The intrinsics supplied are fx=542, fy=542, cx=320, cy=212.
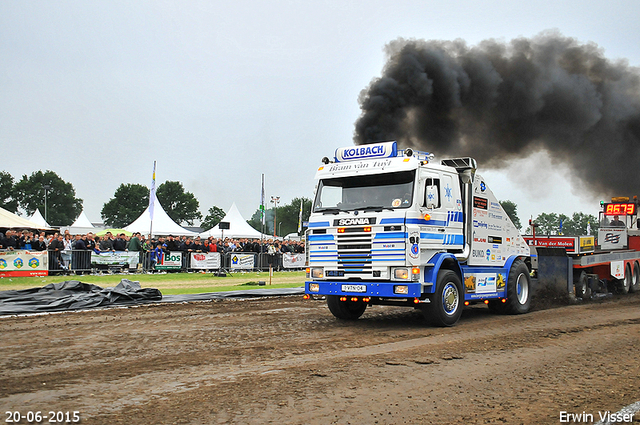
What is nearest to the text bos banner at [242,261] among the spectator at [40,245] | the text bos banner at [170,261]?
the text bos banner at [170,261]

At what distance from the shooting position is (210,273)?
90.3 feet

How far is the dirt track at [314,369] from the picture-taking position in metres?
5.09

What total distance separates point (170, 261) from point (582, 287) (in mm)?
18527

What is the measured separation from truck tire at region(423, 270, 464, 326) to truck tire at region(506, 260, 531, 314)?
7.65ft

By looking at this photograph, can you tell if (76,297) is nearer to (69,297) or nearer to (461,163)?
(69,297)

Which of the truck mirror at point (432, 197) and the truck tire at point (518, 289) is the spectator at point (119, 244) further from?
the truck mirror at point (432, 197)

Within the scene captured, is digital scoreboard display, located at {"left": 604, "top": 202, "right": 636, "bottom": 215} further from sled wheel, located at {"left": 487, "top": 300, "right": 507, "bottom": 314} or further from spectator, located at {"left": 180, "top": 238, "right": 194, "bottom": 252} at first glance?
spectator, located at {"left": 180, "top": 238, "right": 194, "bottom": 252}

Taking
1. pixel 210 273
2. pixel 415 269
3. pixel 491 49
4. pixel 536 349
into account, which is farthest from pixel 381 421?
pixel 210 273

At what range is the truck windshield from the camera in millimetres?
10303

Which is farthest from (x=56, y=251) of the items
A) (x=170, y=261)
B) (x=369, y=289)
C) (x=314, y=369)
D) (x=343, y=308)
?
(x=314, y=369)

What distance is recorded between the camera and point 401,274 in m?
9.95

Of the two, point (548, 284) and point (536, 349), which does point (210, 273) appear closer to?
point (548, 284)

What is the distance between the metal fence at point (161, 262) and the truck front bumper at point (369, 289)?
34.6ft

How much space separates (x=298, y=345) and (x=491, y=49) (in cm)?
1555
